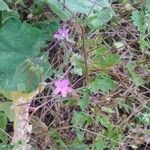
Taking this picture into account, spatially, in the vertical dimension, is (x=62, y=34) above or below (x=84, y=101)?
above

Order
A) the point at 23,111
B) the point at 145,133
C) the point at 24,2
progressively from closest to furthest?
the point at 23,111 < the point at 145,133 < the point at 24,2

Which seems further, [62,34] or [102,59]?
[62,34]

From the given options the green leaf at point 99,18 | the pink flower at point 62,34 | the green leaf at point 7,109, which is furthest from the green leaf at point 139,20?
the green leaf at point 7,109

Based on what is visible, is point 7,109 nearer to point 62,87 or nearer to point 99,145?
point 62,87

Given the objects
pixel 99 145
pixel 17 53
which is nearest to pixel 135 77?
pixel 99 145

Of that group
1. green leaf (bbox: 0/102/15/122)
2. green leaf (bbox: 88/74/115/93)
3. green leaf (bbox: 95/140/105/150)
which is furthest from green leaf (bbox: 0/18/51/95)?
green leaf (bbox: 95/140/105/150)

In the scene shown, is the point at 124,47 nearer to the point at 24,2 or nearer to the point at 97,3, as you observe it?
the point at 97,3

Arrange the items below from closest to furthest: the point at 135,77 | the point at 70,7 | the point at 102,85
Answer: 1. the point at 102,85
2. the point at 70,7
3. the point at 135,77

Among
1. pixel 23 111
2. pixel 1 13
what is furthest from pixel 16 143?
pixel 1 13
